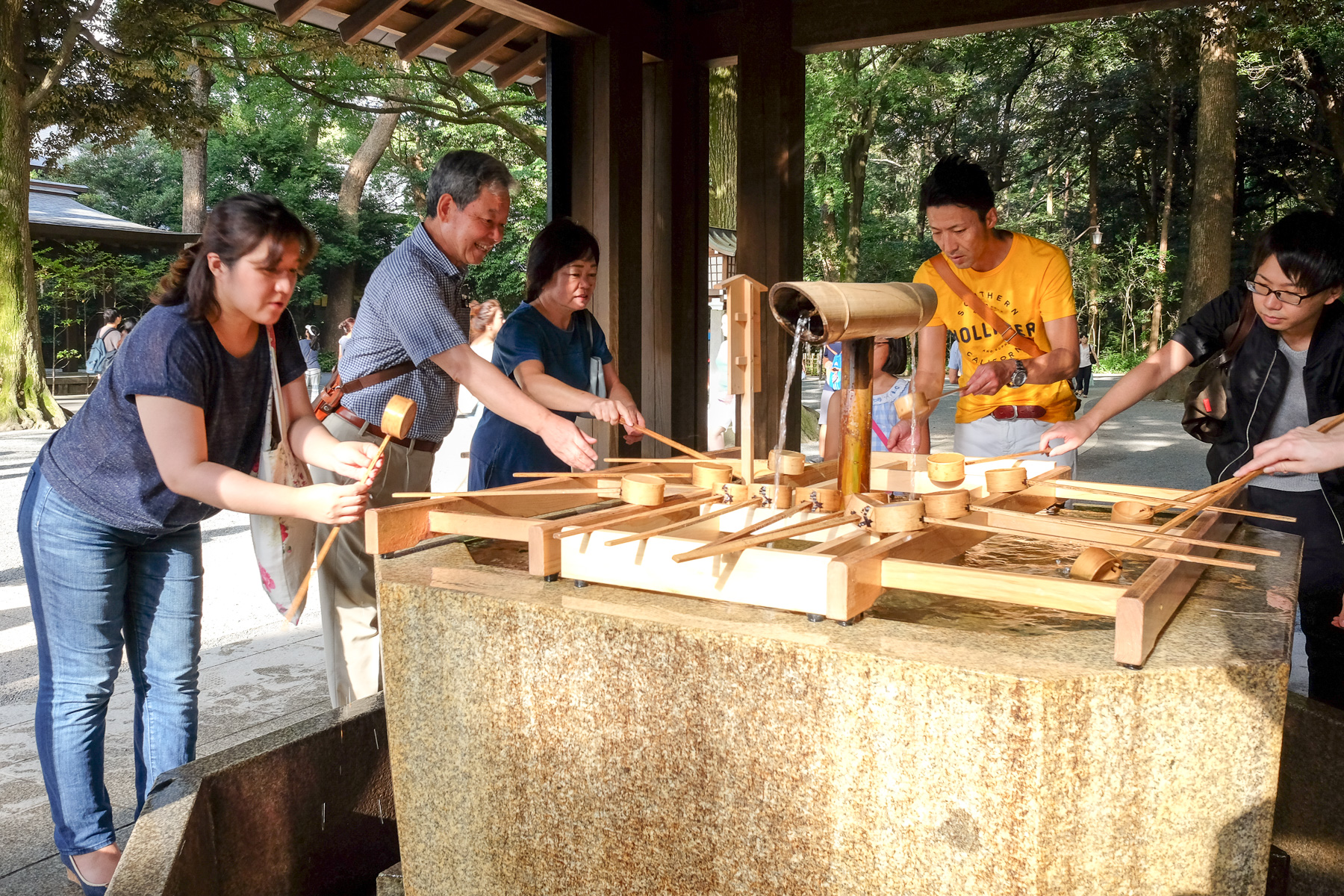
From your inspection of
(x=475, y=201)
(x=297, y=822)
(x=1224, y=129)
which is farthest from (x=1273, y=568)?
(x=1224, y=129)

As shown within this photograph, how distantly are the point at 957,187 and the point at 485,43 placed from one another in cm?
256

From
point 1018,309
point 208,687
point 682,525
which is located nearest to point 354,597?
point 208,687

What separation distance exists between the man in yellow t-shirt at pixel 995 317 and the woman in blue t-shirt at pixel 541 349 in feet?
3.38

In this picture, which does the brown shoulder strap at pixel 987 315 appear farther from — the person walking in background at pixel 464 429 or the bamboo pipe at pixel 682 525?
the bamboo pipe at pixel 682 525

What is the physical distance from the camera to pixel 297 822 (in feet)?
6.68

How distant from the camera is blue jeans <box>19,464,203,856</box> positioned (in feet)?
7.09

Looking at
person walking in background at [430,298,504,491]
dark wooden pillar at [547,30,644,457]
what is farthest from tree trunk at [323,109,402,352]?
dark wooden pillar at [547,30,644,457]

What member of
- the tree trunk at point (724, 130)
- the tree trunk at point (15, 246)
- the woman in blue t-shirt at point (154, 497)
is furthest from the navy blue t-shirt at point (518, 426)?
the tree trunk at point (15, 246)

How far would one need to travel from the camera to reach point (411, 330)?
270 centimetres

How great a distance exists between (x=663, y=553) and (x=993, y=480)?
0.89m

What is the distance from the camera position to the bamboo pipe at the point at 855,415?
178 cm

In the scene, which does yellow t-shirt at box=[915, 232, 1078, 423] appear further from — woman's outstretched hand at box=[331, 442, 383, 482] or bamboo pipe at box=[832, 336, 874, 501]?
woman's outstretched hand at box=[331, 442, 383, 482]

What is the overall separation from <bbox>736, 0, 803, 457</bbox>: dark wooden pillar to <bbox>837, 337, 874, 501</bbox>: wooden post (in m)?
2.38

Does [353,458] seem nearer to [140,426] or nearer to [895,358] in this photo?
[140,426]
